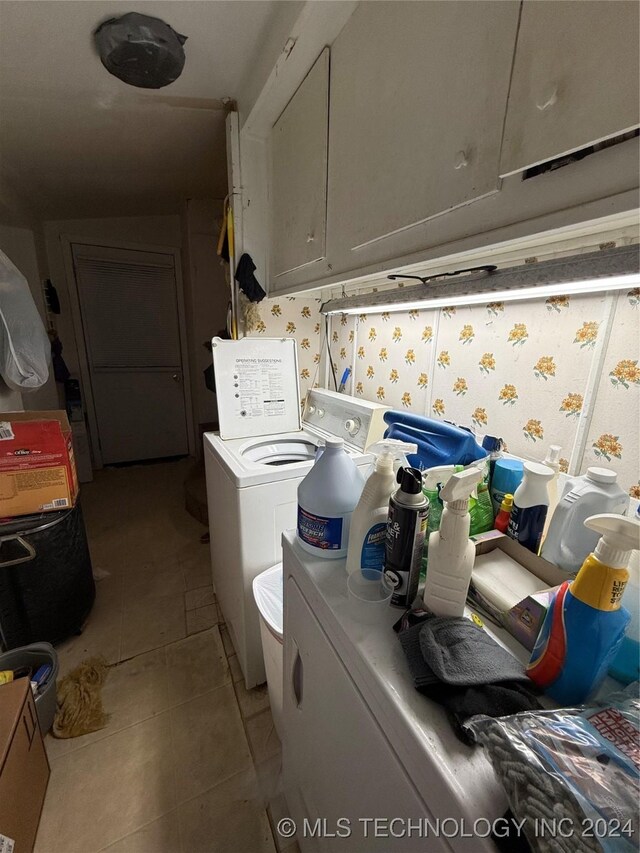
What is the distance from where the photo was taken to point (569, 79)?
49cm

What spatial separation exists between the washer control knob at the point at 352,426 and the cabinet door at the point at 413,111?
0.79 metres

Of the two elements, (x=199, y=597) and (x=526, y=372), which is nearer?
(x=526, y=372)

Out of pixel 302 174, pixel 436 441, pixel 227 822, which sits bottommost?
pixel 227 822

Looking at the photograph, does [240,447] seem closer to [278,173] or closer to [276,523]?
[276,523]

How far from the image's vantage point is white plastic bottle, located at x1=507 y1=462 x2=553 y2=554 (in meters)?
0.77

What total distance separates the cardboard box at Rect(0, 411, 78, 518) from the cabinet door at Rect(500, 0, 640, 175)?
1.90 m

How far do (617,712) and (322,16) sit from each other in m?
1.77

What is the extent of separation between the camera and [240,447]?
65.1 inches

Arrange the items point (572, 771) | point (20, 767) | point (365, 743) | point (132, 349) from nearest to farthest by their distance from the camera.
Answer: point (572, 771)
point (365, 743)
point (20, 767)
point (132, 349)

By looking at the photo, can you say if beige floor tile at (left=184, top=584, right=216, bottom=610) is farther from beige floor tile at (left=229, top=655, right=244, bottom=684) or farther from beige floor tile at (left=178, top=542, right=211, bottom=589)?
beige floor tile at (left=229, top=655, right=244, bottom=684)

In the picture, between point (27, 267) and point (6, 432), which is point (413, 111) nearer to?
point (6, 432)

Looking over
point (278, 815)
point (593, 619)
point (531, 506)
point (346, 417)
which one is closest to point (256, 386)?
point (346, 417)

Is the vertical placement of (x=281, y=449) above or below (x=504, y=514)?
below

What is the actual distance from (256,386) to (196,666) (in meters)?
1.46
